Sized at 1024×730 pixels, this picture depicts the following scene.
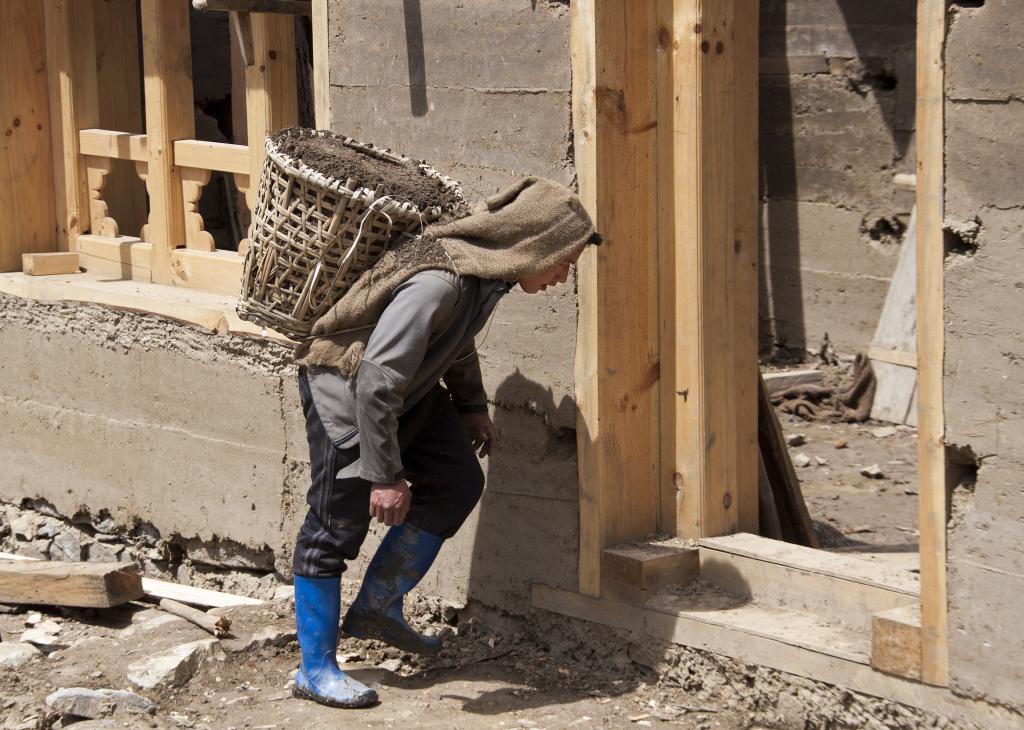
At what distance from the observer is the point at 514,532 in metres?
4.91

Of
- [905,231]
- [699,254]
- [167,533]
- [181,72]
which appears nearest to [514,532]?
[699,254]

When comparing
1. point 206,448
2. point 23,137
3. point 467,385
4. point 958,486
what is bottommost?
point 206,448

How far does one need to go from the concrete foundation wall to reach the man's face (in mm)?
1087

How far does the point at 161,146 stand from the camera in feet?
20.5

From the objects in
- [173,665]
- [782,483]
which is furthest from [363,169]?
[782,483]

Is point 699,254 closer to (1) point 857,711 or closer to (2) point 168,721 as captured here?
(1) point 857,711

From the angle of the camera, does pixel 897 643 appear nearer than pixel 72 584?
Yes

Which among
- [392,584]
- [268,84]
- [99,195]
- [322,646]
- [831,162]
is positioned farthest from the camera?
[831,162]

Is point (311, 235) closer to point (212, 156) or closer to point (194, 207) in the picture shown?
point (212, 156)

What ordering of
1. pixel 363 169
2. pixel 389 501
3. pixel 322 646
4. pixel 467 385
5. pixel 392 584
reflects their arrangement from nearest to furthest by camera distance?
pixel 389 501, pixel 363 169, pixel 322 646, pixel 392 584, pixel 467 385

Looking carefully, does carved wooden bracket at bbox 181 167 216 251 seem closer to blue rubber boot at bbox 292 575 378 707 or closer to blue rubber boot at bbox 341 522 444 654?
blue rubber boot at bbox 341 522 444 654

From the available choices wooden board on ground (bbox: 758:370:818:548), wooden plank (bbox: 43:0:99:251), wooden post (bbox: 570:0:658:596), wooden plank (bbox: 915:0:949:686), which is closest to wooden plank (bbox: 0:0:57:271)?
wooden plank (bbox: 43:0:99:251)

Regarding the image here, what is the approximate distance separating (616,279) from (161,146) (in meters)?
2.66

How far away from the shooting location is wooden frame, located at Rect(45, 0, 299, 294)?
18.8 ft
